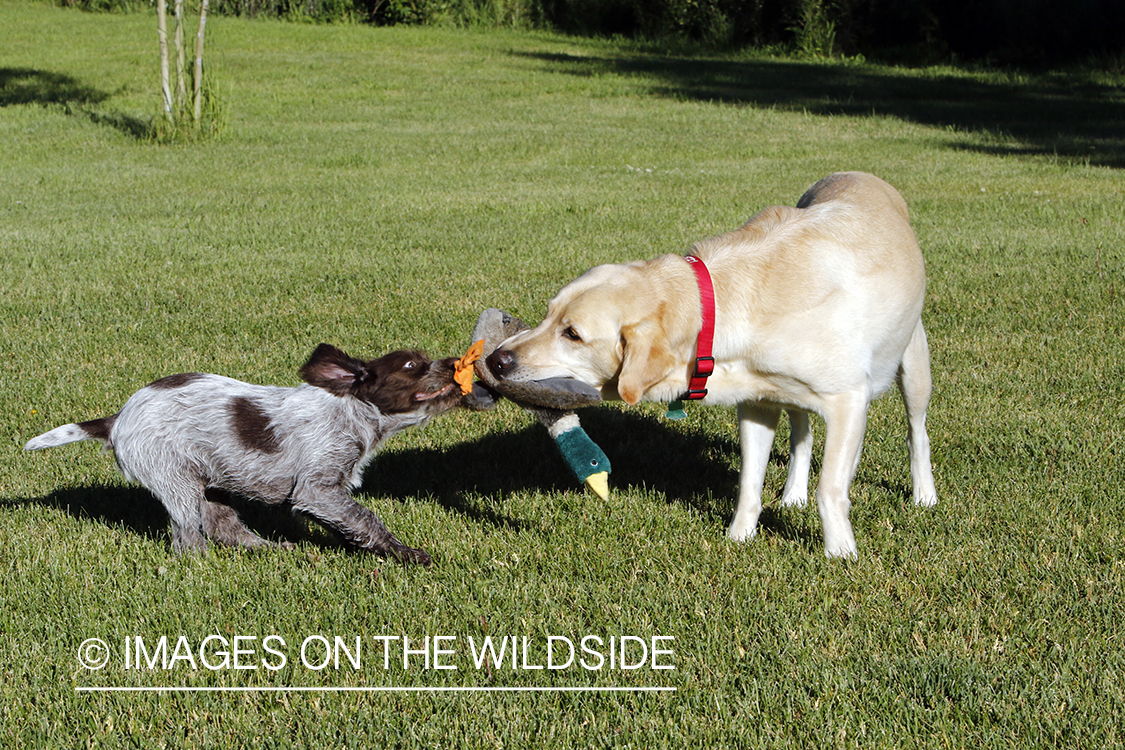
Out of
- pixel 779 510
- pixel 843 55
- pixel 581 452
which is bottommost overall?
pixel 779 510

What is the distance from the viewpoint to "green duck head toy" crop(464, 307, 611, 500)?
159 inches

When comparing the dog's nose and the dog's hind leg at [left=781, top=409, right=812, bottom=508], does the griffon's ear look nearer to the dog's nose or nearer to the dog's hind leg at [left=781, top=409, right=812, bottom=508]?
the dog's nose

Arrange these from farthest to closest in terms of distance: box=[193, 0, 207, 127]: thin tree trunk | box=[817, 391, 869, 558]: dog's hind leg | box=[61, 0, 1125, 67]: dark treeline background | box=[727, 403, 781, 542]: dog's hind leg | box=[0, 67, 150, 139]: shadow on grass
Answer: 1. box=[61, 0, 1125, 67]: dark treeline background
2. box=[0, 67, 150, 139]: shadow on grass
3. box=[193, 0, 207, 127]: thin tree trunk
4. box=[727, 403, 781, 542]: dog's hind leg
5. box=[817, 391, 869, 558]: dog's hind leg

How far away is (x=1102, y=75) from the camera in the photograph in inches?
968

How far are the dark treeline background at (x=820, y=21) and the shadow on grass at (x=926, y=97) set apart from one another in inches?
121

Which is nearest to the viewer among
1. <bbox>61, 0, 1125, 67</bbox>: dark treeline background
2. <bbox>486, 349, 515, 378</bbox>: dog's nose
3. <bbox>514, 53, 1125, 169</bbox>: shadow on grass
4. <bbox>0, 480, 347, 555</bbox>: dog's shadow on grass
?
<bbox>486, 349, 515, 378</bbox>: dog's nose

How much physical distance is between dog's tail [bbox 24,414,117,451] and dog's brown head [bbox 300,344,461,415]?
33.8 inches

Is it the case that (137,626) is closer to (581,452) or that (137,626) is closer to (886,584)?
(581,452)

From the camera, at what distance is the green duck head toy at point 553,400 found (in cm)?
403

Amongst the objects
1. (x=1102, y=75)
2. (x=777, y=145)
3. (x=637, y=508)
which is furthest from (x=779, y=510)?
(x=1102, y=75)

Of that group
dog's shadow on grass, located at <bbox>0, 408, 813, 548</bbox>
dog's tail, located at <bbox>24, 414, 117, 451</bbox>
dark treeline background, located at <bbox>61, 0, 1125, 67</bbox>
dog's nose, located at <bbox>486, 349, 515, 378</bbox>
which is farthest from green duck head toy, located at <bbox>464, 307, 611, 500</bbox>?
dark treeline background, located at <bbox>61, 0, 1125, 67</bbox>

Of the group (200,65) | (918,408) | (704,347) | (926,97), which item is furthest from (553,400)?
(926,97)

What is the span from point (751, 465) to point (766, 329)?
826mm

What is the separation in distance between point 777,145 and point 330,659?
610 inches
